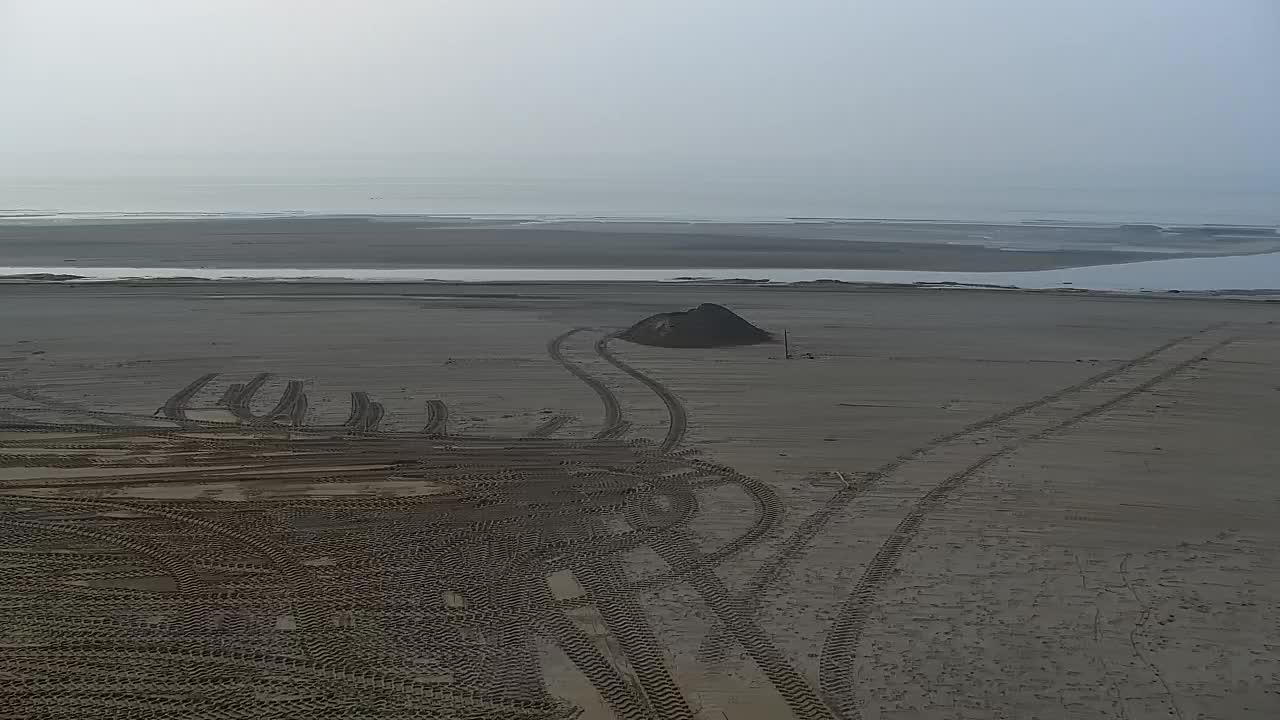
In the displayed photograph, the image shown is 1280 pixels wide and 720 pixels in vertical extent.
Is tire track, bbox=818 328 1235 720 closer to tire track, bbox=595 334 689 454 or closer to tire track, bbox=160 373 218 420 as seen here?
tire track, bbox=595 334 689 454

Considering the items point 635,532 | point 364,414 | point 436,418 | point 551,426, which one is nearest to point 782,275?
point 551,426

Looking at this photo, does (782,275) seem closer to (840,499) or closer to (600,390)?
(600,390)

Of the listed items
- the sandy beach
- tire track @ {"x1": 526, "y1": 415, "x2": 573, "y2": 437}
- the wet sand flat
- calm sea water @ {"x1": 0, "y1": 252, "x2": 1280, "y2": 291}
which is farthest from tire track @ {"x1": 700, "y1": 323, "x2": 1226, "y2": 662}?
the wet sand flat

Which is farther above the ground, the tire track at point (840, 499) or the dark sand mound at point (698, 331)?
the dark sand mound at point (698, 331)

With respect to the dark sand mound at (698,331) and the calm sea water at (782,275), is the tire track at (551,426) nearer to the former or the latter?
the dark sand mound at (698,331)

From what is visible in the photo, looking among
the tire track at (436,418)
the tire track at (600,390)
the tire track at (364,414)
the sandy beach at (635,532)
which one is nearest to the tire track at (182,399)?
the sandy beach at (635,532)
